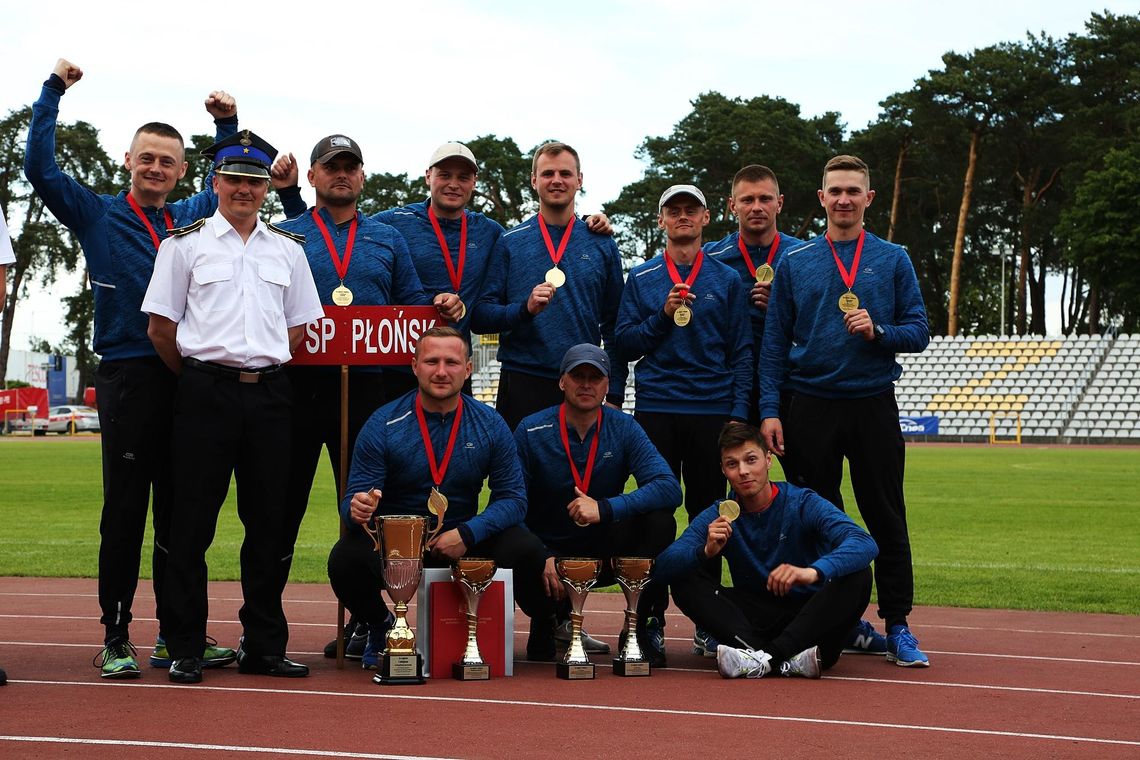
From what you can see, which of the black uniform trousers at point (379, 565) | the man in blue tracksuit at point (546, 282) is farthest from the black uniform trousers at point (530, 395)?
the black uniform trousers at point (379, 565)

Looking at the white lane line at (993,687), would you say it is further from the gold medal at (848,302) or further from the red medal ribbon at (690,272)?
the red medal ribbon at (690,272)

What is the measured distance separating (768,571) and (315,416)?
248 centimetres

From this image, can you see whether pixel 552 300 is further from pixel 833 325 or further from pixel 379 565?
pixel 379 565

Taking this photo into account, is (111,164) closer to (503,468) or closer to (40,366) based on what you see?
(40,366)

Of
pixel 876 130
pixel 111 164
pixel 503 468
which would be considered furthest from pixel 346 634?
pixel 111 164

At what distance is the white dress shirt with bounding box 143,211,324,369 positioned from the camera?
636cm

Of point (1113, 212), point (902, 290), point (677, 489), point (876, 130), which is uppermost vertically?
point (876, 130)

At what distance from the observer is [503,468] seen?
6875mm

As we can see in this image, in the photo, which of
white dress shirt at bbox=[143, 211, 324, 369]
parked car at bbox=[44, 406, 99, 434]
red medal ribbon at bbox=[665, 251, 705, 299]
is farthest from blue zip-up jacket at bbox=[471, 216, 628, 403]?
parked car at bbox=[44, 406, 99, 434]

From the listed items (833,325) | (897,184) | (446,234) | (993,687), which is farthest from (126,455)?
(897,184)

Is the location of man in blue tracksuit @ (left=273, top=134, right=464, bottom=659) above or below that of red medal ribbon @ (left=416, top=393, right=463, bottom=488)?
above

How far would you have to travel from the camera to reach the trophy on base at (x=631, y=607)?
6684 mm

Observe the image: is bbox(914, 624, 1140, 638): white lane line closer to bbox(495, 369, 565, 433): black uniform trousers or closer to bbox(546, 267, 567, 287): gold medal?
bbox(495, 369, 565, 433): black uniform trousers

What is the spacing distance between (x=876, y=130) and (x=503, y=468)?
197 ft
